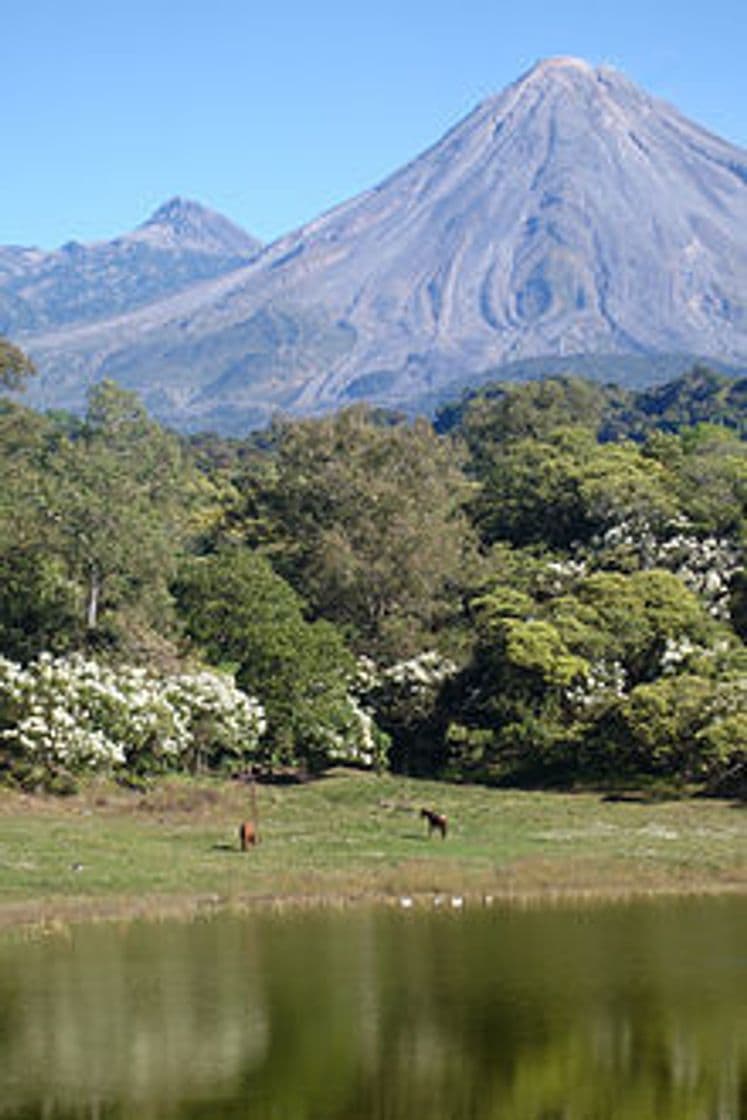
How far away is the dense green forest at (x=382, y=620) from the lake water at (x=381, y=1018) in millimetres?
18548

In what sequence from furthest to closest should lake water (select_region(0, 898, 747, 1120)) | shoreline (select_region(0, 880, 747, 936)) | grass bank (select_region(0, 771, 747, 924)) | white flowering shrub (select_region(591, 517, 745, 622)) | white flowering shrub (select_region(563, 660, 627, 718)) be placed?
white flowering shrub (select_region(591, 517, 745, 622)), white flowering shrub (select_region(563, 660, 627, 718)), grass bank (select_region(0, 771, 747, 924)), shoreline (select_region(0, 880, 747, 936)), lake water (select_region(0, 898, 747, 1120))

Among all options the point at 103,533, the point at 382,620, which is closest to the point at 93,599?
the point at 103,533

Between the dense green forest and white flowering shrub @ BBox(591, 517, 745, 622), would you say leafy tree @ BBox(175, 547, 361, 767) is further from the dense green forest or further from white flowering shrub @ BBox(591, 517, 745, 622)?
white flowering shrub @ BBox(591, 517, 745, 622)

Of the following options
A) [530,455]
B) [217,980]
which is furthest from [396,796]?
[530,455]

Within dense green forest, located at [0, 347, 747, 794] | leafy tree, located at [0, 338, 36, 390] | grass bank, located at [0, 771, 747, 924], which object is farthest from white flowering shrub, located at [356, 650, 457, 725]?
leafy tree, located at [0, 338, 36, 390]

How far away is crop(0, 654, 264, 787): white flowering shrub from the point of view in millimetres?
45344

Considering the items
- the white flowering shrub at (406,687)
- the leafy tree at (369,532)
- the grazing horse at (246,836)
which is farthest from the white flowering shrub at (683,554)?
the grazing horse at (246,836)

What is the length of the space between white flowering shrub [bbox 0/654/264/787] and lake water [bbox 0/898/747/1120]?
1608 cm

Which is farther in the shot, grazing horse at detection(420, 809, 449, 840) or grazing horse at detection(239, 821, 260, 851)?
grazing horse at detection(420, 809, 449, 840)

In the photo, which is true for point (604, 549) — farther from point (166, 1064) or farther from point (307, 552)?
point (166, 1064)

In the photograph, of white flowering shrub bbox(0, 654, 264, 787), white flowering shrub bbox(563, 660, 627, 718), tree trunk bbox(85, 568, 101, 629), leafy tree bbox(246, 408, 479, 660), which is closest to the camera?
white flowering shrub bbox(0, 654, 264, 787)

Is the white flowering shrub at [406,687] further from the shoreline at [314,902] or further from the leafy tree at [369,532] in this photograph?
the shoreline at [314,902]

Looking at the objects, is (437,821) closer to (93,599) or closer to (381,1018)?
(381,1018)

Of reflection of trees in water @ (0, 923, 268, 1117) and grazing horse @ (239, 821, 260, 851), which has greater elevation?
grazing horse @ (239, 821, 260, 851)
